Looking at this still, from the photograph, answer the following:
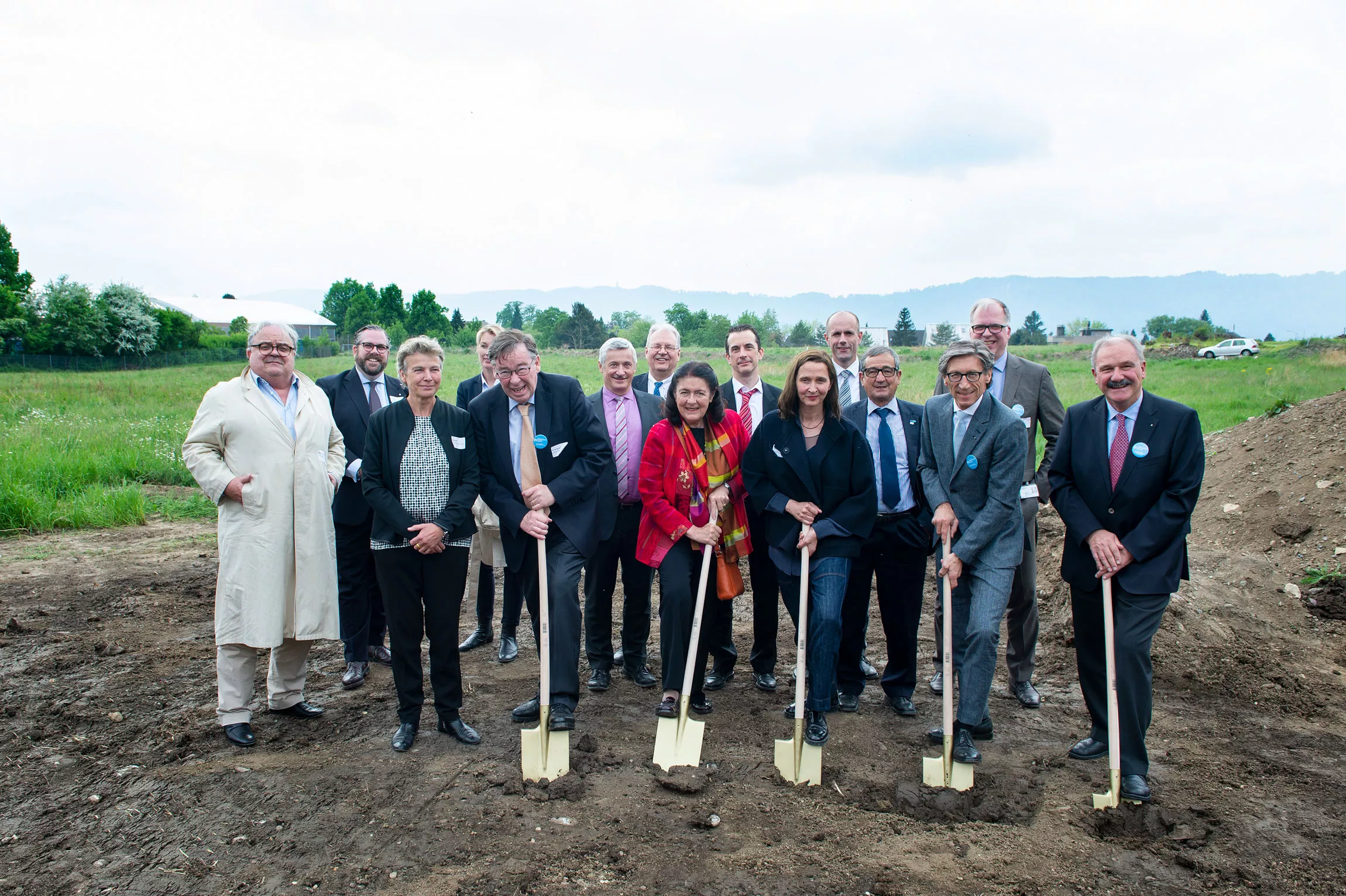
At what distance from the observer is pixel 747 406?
5496 mm

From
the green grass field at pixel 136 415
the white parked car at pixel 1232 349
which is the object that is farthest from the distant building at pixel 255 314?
the white parked car at pixel 1232 349

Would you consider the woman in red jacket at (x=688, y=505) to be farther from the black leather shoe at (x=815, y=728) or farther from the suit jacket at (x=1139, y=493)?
the suit jacket at (x=1139, y=493)

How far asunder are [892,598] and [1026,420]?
4.36 ft

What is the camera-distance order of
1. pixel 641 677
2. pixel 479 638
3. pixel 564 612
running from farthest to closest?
pixel 479 638, pixel 641 677, pixel 564 612

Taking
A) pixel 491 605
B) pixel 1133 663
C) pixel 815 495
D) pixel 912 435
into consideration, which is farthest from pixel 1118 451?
pixel 491 605

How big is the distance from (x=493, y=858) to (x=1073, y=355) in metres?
54.9

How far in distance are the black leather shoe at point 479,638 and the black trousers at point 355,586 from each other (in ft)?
2.60

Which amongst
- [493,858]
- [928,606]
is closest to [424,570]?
[493,858]

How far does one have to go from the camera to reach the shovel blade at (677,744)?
13.1 feet

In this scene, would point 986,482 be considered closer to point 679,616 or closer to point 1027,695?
point 1027,695

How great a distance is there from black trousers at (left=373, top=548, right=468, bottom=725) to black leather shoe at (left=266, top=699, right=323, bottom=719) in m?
0.67

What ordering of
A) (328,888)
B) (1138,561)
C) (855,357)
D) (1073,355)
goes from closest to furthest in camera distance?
(328,888) < (1138,561) < (855,357) < (1073,355)

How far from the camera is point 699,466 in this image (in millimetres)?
4691

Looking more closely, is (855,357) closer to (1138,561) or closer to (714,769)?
(1138,561)
